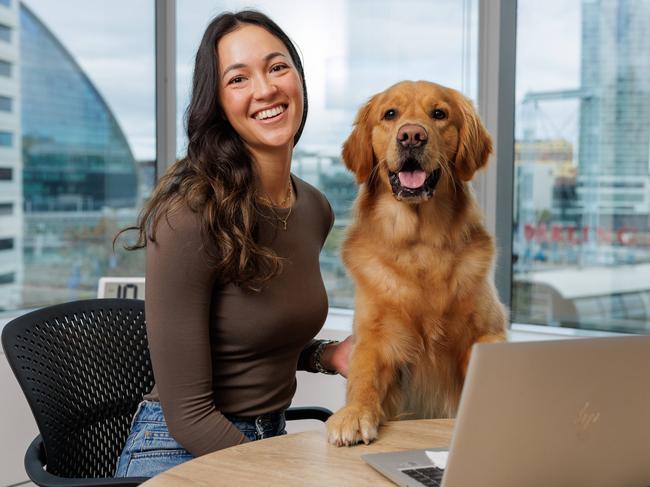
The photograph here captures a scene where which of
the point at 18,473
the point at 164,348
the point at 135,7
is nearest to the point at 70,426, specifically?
the point at 164,348

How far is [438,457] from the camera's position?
42.9 inches

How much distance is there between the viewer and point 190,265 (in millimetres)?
1383

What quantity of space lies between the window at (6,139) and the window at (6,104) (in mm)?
88

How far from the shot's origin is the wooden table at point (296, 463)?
41.1 inches

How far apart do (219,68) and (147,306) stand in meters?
0.53

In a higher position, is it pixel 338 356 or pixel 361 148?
pixel 361 148

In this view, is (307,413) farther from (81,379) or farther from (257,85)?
(257,85)

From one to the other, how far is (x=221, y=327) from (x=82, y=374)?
0.31m

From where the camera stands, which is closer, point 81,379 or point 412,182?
point 81,379

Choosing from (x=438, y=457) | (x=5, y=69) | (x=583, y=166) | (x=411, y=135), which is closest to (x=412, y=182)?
(x=411, y=135)

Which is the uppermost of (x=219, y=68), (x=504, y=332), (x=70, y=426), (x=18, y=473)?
(x=219, y=68)

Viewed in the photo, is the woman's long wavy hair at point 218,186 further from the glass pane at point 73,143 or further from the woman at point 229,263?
the glass pane at point 73,143

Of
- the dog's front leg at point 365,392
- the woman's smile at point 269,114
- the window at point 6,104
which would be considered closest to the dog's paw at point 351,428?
the dog's front leg at point 365,392

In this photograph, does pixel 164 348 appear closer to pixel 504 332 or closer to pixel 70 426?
pixel 70 426
